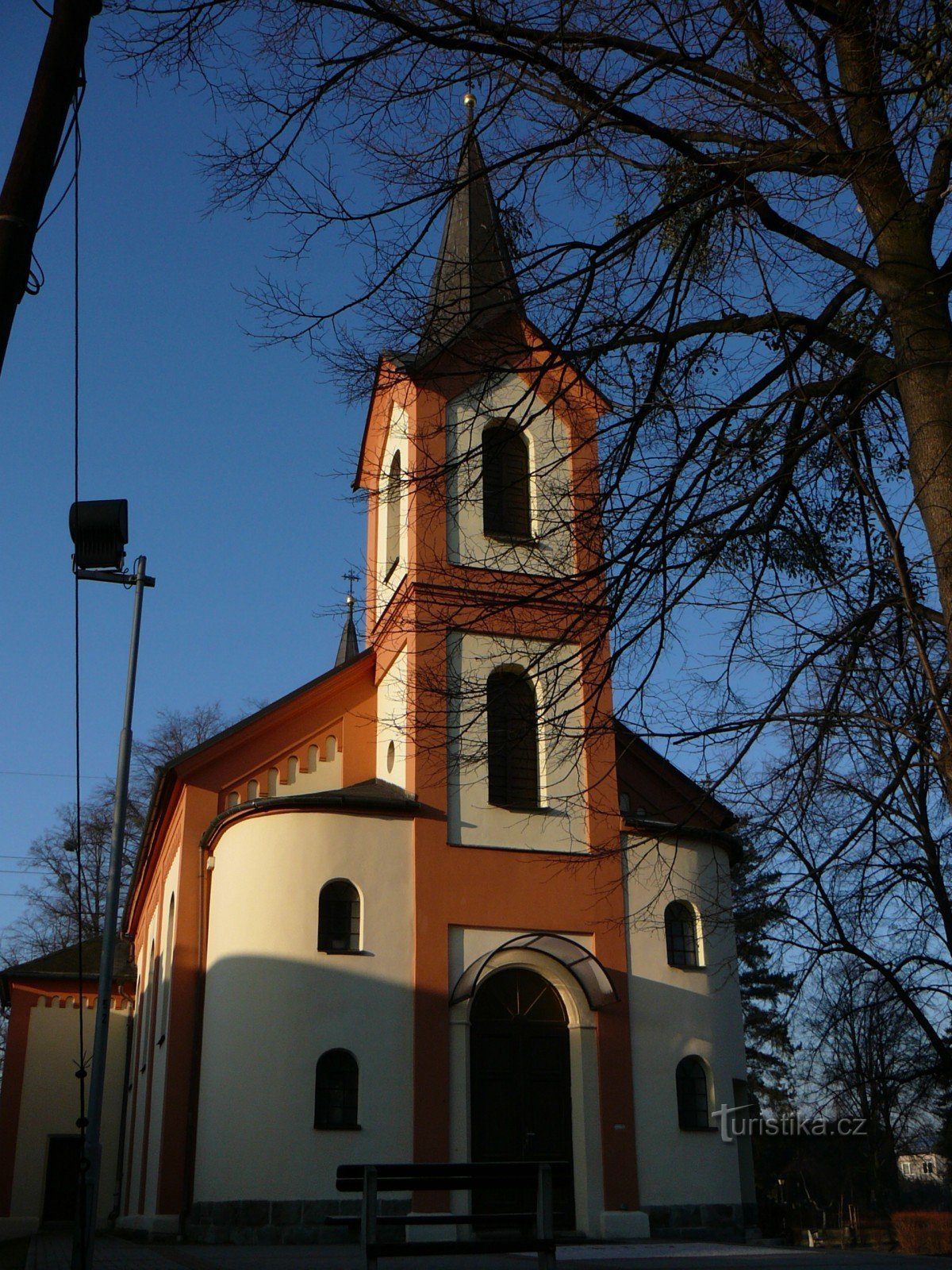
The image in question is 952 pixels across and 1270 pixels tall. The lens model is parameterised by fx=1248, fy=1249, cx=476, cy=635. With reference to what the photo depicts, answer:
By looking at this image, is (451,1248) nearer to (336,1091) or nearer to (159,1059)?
(336,1091)

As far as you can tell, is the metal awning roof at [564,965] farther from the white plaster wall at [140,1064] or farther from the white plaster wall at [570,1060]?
the white plaster wall at [140,1064]

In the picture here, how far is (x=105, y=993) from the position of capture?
1359cm

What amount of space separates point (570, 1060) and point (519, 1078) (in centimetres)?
79

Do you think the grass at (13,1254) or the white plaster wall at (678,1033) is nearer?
the grass at (13,1254)

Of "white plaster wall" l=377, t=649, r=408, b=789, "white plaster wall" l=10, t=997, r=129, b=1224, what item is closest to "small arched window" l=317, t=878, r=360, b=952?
"white plaster wall" l=377, t=649, r=408, b=789

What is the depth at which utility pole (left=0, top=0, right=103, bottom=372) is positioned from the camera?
231 inches

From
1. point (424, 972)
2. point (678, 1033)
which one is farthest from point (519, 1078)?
point (678, 1033)

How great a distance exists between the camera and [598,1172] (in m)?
16.8

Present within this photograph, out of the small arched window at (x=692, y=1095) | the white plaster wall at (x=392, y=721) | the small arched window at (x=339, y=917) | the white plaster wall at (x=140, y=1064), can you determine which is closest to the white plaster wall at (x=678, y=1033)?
the small arched window at (x=692, y=1095)

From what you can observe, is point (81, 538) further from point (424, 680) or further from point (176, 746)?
point (176, 746)

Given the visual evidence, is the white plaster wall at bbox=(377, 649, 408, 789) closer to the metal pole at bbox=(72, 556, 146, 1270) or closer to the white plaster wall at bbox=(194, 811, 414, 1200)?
the white plaster wall at bbox=(194, 811, 414, 1200)

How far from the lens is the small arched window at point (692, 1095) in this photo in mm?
17734

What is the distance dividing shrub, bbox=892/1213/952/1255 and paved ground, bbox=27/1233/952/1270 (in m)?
13.2

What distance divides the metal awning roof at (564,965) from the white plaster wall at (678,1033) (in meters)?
0.83
